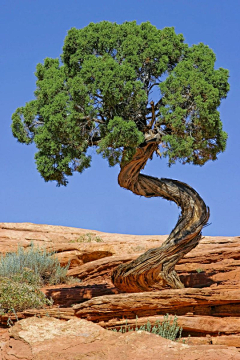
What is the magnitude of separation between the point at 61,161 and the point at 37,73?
3044mm

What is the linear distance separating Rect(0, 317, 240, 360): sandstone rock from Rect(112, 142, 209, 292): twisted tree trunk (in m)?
4.14

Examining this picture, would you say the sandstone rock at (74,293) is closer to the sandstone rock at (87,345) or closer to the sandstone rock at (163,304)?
the sandstone rock at (163,304)

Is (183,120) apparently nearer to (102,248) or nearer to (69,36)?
(69,36)

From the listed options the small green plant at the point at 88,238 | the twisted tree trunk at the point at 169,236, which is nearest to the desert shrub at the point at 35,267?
the twisted tree trunk at the point at 169,236

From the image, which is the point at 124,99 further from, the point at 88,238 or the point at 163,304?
the point at 88,238

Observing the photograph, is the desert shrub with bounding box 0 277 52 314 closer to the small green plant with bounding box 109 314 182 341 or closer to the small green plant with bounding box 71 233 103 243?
the small green plant with bounding box 109 314 182 341

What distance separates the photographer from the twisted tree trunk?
1331 centimetres

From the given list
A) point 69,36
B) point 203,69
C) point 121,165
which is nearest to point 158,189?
point 121,165

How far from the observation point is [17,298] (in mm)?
11758

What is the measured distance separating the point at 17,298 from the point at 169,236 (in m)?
4.39

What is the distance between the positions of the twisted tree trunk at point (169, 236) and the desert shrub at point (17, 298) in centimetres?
241

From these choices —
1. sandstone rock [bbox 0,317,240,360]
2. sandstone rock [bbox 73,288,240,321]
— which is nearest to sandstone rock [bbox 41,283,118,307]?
sandstone rock [bbox 73,288,240,321]

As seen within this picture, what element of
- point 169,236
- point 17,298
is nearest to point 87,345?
point 17,298

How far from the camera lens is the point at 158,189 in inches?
550
